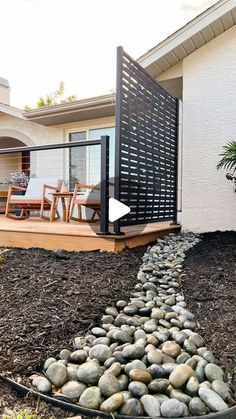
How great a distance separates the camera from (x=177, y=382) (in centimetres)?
169

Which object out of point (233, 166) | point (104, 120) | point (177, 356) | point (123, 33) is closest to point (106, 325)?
point (177, 356)

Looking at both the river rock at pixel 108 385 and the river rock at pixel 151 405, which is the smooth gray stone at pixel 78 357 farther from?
the river rock at pixel 151 405

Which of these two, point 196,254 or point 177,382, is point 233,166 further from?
point 177,382

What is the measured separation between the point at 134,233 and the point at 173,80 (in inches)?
132

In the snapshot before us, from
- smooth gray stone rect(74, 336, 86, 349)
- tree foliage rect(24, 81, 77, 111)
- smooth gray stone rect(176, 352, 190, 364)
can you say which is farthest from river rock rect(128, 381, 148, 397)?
tree foliage rect(24, 81, 77, 111)

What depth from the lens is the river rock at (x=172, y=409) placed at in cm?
152

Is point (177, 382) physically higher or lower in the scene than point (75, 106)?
lower

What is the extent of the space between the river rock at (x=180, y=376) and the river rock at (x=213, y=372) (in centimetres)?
9

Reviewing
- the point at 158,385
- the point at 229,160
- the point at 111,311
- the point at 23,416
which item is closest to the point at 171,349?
the point at 158,385

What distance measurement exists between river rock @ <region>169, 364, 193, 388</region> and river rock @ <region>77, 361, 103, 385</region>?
0.36m

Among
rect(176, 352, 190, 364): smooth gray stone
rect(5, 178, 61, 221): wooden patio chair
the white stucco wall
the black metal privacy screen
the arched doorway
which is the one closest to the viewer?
rect(176, 352, 190, 364): smooth gray stone

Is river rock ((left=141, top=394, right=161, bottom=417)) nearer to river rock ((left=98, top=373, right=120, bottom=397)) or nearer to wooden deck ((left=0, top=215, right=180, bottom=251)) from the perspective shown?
river rock ((left=98, top=373, right=120, bottom=397))

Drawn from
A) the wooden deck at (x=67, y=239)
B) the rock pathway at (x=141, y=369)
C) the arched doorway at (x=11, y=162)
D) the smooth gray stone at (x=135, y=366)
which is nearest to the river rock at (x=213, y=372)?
the rock pathway at (x=141, y=369)

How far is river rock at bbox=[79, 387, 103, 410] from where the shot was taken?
1565 millimetres
